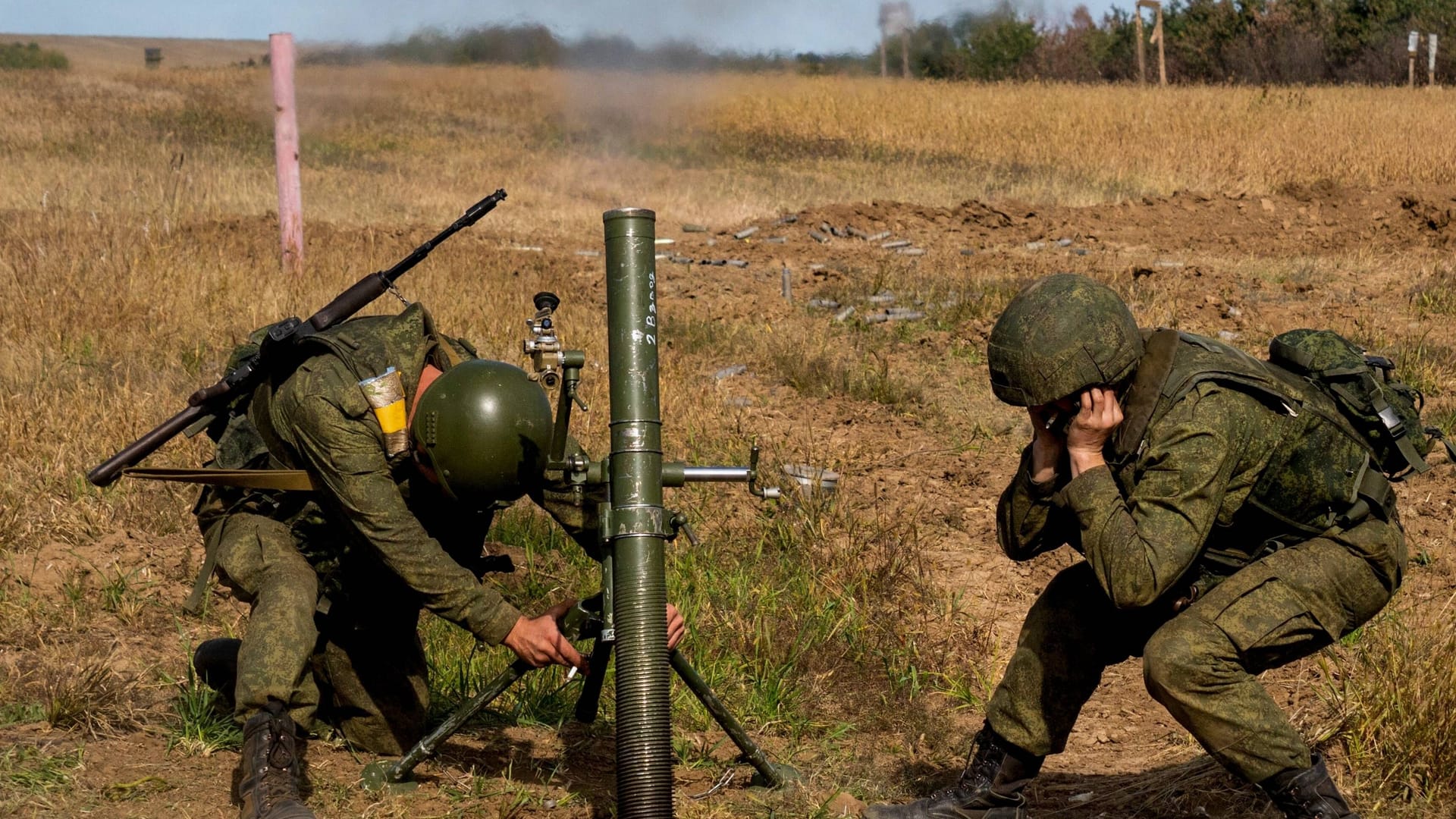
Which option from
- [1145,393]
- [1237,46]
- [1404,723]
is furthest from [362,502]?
[1237,46]

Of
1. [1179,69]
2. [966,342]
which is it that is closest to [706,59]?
[966,342]

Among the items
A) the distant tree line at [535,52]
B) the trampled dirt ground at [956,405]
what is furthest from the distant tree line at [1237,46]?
the distant tree line at [535,52]

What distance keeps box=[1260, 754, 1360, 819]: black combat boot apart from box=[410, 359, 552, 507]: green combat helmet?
209 cm

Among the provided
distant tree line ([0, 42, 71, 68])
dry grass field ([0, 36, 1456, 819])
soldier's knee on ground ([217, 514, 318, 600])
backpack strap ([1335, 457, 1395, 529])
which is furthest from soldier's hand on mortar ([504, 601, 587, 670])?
distant tree line ([0, 42, 71, 68])

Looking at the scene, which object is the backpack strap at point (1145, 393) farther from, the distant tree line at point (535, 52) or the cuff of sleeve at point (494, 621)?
the distant tree line at point (535, 52)

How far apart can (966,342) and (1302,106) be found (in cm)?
1933

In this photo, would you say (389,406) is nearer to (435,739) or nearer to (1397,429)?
(435,739)

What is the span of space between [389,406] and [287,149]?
25.6 feet

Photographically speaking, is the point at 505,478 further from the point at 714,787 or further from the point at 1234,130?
the point at 1234,130

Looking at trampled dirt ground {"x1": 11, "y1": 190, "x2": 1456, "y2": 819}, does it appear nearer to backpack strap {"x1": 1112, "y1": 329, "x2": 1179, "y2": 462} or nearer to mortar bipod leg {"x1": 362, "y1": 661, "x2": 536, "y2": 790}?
mortar bipod leg {"x1": 362, "y1": 661, "x2": 536, "y2": 790}

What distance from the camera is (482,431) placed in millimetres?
3988

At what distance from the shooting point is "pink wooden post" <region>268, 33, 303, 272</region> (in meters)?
11.1

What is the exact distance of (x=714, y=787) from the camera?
4.29m

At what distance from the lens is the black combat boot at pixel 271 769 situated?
12.2 feet
